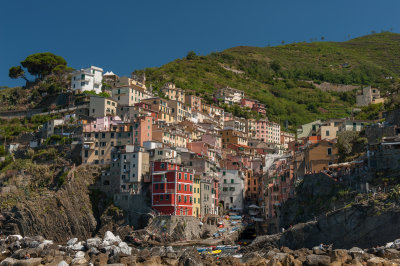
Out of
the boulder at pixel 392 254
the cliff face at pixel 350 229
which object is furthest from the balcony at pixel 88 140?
the boulder at pixel 392 254

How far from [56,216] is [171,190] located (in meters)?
18.5

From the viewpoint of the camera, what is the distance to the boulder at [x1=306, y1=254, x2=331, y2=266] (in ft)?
126

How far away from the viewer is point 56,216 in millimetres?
74812

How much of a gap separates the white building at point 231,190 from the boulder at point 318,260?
149 feet

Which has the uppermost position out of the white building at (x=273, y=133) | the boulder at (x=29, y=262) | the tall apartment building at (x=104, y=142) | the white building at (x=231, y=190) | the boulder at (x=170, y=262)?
the white building at (x=273, y=133)

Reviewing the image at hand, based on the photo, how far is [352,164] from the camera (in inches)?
2355

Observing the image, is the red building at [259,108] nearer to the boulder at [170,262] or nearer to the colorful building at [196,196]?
the colorful building at [196,196]

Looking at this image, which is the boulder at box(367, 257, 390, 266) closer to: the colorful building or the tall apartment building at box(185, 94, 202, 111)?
the colorful building

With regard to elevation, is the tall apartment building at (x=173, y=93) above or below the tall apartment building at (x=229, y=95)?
below

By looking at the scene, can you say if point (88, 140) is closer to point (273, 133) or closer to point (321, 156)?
point (321, 156)

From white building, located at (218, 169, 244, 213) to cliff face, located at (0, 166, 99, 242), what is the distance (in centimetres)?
2290

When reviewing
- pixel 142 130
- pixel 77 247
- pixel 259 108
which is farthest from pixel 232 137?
pixel 77 247

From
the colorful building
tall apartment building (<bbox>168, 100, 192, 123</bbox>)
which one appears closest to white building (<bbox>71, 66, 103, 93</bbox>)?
tall apartment building (<bbox>168, 100, 192, 123</bbox>)

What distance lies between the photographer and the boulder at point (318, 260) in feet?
126
